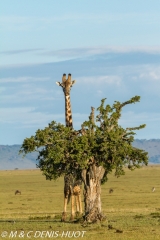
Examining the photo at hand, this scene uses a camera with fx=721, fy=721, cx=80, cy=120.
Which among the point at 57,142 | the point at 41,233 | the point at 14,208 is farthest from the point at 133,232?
the point at 14,208

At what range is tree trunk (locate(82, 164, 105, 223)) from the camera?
29.6m

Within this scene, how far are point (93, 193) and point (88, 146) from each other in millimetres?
2256

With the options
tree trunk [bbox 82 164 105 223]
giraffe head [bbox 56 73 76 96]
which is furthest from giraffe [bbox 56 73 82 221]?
tree trunk [bbox 82 164 105 223]

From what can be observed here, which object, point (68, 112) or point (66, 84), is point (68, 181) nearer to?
point (68, 112)

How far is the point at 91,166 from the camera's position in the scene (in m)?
29.8

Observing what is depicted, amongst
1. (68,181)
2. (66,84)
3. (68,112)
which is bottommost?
(68,181)

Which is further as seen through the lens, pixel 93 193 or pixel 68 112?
pixel 68 112

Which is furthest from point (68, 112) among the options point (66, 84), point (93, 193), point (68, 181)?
point (93, 193)

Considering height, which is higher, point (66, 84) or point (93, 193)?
point (66, 84)

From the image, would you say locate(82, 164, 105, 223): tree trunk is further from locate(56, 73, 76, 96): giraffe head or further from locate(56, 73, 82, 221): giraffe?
locate(56, 73, 76, 96): giraffe head

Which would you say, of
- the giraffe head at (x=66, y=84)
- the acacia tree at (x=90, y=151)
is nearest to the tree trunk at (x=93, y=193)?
the acacia tree at (x=90, y=151)

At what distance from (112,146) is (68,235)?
190 inches

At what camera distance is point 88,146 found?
28.7 m

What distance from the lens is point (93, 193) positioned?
2977 cm
